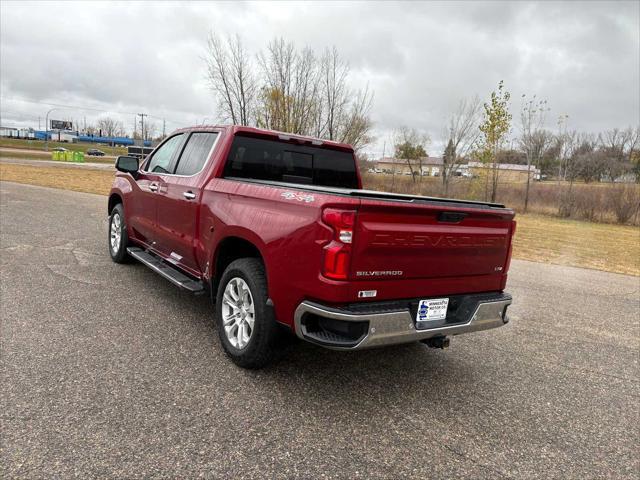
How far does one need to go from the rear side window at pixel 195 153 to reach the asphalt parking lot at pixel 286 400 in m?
1.47

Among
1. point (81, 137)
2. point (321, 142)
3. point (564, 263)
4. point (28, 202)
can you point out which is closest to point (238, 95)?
point (28, 202)

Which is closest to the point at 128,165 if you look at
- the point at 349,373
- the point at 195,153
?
the point at 195,153

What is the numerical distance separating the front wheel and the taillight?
14.1ft

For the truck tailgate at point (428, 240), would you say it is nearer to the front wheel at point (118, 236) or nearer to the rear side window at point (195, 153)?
the rear side window at point (195, 153)

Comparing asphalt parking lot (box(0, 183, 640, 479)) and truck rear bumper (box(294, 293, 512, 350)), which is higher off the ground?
truck rear bumper (box(294, 293, 512, 350))

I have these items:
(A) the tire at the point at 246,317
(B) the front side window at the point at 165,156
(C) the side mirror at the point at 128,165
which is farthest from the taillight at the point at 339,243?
(C) the side mirror at the point at 128,165

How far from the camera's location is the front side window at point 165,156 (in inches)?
205

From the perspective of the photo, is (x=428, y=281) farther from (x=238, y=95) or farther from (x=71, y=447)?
(x=238, y=95)

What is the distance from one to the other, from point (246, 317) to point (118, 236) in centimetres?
372

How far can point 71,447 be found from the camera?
249cm

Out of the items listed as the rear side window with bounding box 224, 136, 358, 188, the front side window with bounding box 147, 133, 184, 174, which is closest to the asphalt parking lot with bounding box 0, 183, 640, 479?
the front side window with bounding box 147, 133, 184, 174

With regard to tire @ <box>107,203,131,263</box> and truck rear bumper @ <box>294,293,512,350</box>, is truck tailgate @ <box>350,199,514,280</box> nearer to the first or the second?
truck rear bumper @ <box>294,293,512,350</box>

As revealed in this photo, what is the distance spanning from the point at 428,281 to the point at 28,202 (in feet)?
41.2

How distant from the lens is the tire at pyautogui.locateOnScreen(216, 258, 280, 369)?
10.7ft
